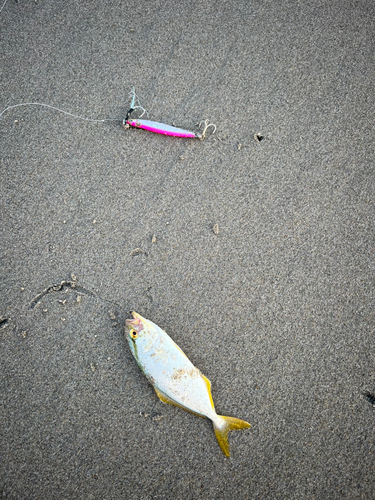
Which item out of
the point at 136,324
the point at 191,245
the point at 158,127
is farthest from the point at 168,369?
the point at 158,127

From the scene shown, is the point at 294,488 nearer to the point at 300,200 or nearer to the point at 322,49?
the point at 300,200

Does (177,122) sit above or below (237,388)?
above

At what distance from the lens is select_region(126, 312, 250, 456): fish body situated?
169cm

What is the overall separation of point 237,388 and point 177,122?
5.30 feet

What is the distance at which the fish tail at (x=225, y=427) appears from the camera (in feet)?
5.66

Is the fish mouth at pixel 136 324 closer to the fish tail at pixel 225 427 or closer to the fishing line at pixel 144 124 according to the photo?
the fish tail at pixel 225 427

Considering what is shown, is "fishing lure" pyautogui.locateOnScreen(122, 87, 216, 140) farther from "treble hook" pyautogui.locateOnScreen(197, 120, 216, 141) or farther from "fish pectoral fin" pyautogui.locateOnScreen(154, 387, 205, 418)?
"fish pectoral fin" pyautogui.locateOnScreen(154, 387, 205, 418)

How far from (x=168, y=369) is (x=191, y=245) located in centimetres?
70

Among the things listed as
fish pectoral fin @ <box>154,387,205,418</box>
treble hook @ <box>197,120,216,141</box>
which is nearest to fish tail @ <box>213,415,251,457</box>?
fish pectoral fin @ <box>154,387,205,418</box>

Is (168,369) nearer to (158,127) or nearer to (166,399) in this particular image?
(166,399)

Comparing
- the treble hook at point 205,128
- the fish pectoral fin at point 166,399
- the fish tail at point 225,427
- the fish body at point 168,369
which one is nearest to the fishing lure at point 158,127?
the treble hook at point 205,128

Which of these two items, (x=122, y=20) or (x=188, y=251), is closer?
(x=188, y=251)

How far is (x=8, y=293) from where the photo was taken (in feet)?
6.11

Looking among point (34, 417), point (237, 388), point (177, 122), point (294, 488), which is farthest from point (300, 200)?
point (34, 417)
